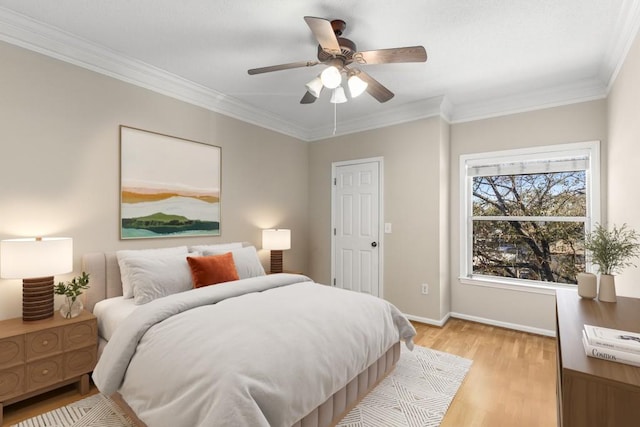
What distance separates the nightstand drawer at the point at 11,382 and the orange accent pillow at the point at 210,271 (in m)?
1.14

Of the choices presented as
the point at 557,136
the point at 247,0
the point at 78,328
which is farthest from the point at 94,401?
the point at 557,136

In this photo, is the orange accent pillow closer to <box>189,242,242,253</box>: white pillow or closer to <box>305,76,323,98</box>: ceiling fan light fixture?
<box>189,242,242,253</box>: white pillow

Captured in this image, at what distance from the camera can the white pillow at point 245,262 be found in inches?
121

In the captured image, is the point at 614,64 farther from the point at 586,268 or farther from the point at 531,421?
the point at 531,421

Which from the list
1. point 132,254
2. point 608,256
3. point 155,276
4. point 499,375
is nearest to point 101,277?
point 132,254

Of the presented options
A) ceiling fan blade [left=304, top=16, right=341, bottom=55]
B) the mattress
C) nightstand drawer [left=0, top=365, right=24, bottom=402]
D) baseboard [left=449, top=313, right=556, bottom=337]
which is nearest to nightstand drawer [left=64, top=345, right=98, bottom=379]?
the mattress

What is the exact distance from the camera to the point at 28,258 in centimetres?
204

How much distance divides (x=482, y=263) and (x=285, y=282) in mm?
2579

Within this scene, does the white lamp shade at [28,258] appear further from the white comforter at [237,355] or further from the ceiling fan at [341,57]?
the ceiling fan at [341,57]

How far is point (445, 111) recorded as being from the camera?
3725mm

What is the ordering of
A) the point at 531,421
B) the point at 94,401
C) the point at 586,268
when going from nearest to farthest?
the point at 531,421 → the point at 94,401 → the point at 586,268

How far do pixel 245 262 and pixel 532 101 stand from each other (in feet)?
11.4

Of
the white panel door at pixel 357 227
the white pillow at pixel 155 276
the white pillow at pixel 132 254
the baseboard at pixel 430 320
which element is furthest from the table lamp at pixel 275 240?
the baseboard at pixel 430 320

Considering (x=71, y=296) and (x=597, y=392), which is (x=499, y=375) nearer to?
(x=597, y=392)
